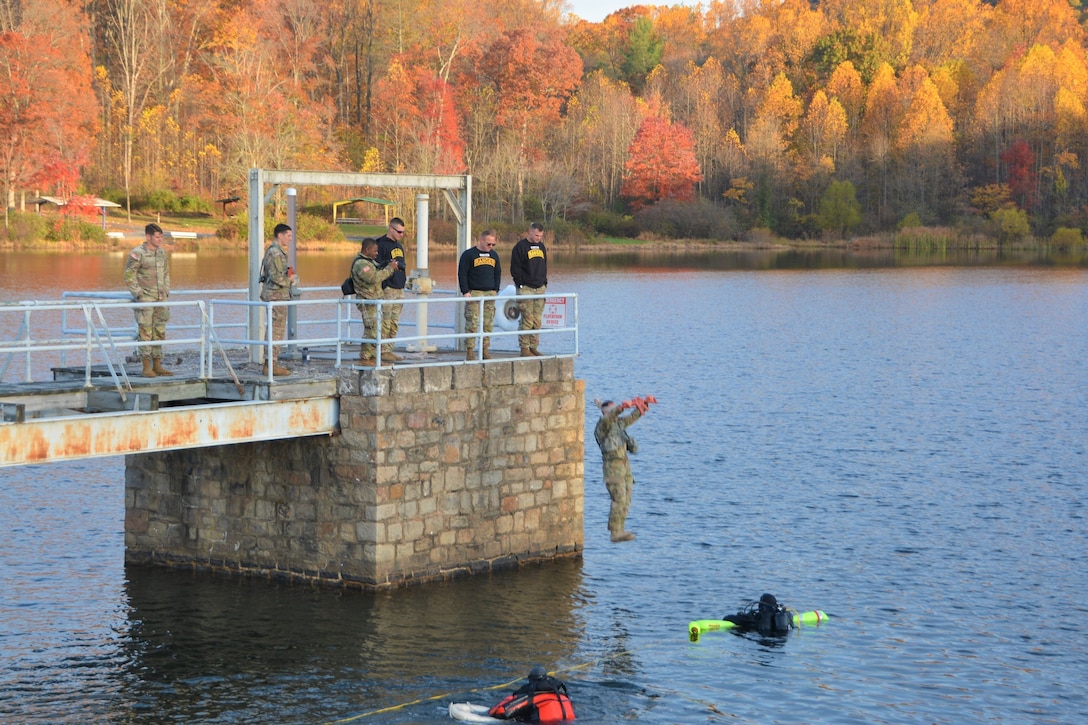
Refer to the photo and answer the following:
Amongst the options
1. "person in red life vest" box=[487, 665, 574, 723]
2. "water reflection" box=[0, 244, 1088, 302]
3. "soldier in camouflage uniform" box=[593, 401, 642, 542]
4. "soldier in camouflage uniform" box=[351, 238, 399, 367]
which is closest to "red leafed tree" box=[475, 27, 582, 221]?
"water reflection" box=[0, 244, 1088, 302]

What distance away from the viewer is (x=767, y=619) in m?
17.7

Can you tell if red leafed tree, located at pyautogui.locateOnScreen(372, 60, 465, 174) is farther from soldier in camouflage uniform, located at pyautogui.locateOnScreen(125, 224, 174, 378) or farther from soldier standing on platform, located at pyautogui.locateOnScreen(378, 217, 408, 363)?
soldier in camouflage uniform, located at pyautogui.locateOnScreen(125, 224, 174, 378)

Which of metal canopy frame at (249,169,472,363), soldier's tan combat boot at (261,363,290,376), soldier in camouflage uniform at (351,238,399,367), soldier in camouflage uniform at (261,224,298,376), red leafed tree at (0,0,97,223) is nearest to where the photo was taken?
soldier's tan combat boot at (261,363,290,376)

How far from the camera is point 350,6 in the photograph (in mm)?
115938

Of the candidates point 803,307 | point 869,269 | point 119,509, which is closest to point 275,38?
point 869,269

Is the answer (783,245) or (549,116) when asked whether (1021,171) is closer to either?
(783,245)

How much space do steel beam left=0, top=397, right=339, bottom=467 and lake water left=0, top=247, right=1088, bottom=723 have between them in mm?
2382

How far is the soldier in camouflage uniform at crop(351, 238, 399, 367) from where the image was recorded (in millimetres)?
18141

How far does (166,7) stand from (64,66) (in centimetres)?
1570

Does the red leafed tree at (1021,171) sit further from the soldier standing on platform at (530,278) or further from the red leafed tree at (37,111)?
the soldier standing on platform at (530,278)

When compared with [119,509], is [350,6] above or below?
above

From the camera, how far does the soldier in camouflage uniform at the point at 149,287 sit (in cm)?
1756

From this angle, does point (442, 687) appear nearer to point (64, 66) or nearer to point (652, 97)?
point (64, 66)

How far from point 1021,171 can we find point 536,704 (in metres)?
112
